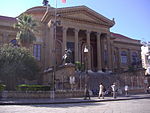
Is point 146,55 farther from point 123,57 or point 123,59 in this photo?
point 123,59

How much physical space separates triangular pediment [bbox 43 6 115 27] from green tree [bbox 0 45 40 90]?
40.2 feet

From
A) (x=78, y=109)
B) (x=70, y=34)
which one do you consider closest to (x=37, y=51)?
(x=70, y=34)

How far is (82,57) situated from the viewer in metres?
43.2

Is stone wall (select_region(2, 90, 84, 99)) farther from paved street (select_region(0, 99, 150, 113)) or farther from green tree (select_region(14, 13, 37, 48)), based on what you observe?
green tree (select_region(14, 13, 37, 48))

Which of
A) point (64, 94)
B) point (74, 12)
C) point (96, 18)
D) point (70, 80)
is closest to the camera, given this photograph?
point (64, 94)

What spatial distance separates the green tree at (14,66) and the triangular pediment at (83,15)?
1225 centimetres

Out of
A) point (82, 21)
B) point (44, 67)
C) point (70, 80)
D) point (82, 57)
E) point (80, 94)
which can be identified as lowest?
point (80, 94)

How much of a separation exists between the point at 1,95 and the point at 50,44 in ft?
57.2

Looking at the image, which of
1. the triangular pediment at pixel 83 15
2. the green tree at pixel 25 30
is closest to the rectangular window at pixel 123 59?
the triangular pediment at pixel 83 15

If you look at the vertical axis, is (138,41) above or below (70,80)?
above

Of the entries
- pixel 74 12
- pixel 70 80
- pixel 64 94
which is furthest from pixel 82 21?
pixel 64 94

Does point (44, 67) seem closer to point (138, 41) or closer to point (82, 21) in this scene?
point (82, 21)

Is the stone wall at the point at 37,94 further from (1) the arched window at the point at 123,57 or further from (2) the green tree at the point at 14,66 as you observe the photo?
(1) the arched window at the point at 123,57

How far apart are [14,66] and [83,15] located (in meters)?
20.4
